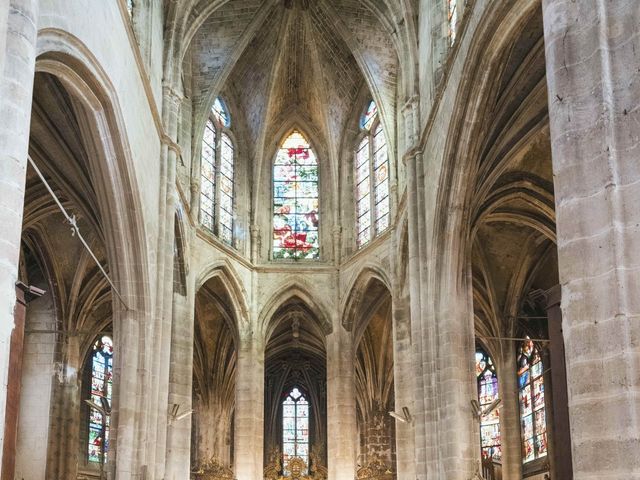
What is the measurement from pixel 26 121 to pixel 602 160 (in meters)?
5.26

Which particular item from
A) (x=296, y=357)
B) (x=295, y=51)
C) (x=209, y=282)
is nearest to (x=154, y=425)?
(x=209, y=282)

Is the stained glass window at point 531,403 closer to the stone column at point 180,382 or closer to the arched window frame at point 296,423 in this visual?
the stone column at point 180,382

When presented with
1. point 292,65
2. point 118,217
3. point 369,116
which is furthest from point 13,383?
point 292,65

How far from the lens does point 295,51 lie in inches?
1071

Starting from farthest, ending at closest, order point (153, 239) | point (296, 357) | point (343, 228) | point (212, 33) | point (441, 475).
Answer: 1. point (296, 357)
2. point (343, 228)
3. point (212, 33)
4. point (153, 239)
5. point (441, 475)

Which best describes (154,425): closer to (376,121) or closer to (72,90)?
(72,90)

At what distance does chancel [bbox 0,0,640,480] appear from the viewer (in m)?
9.36

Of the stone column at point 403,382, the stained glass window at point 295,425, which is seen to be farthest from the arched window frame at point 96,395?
the stained glass window at point 295,425

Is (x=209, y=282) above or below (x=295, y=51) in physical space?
below

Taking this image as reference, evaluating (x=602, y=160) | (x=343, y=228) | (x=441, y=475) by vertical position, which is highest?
(x=343, y=228)

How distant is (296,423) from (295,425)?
9 centimetres

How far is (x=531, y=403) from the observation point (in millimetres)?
26266

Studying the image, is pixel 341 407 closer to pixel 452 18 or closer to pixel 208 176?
pixel 208 176

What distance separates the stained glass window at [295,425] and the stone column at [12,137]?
2776cm
